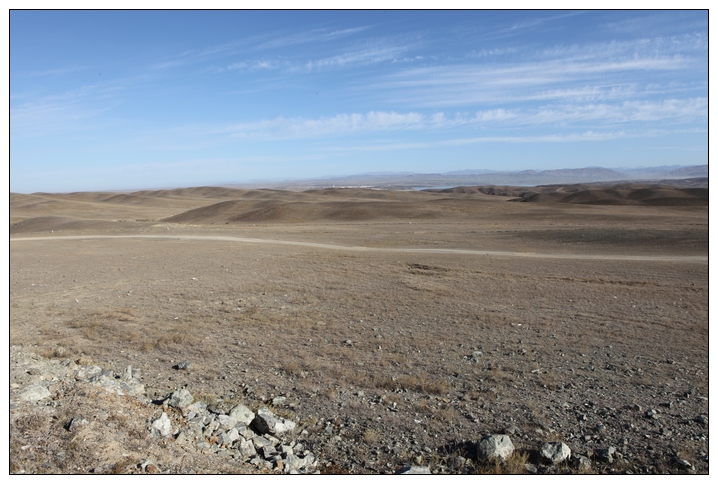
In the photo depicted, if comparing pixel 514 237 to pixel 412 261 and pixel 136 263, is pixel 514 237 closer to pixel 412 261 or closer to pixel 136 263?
pixel 412 261

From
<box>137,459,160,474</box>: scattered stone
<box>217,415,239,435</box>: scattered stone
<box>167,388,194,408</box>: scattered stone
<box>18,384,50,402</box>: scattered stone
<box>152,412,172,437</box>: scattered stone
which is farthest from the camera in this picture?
<box>167,388,194,408</box>: scattered stone

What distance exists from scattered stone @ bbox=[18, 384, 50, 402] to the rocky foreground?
1cm

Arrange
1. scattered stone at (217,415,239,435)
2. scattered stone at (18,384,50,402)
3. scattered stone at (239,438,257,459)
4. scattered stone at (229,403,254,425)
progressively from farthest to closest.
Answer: scattered stone at (229,403,254,425), scattered stone at (18,384,50,402), scattered stone at (217,415,239,435), scattered stone at (239,438,257,459)

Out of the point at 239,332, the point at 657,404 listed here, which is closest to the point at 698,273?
the point at 657,404

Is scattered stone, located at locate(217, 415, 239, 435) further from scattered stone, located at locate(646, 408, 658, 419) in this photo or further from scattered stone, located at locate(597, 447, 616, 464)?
scattered stone, located at locate(646, 408, 658, 419)

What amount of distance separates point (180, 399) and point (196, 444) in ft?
4.59

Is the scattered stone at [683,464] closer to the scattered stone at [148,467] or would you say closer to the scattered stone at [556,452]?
the scattered stone at [556,452]

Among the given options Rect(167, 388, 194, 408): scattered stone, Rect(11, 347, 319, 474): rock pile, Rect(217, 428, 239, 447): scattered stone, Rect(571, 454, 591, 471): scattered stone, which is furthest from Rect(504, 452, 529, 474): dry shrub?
Rect(167, 388, 194, 408): scattered stone

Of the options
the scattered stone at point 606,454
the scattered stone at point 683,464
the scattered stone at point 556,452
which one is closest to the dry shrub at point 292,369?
the scattered stone at point 556,452

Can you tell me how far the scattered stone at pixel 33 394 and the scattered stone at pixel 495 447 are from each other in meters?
5.87

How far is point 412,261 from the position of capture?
2231 cm

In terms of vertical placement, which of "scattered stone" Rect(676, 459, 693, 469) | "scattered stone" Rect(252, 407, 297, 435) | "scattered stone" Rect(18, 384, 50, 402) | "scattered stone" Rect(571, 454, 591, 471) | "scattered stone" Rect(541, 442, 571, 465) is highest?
"scattered stone" Rect(18, 384, 50, 402)

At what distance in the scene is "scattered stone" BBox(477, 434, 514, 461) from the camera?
6.23 metres

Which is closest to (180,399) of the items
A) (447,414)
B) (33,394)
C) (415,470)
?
(33,394)
